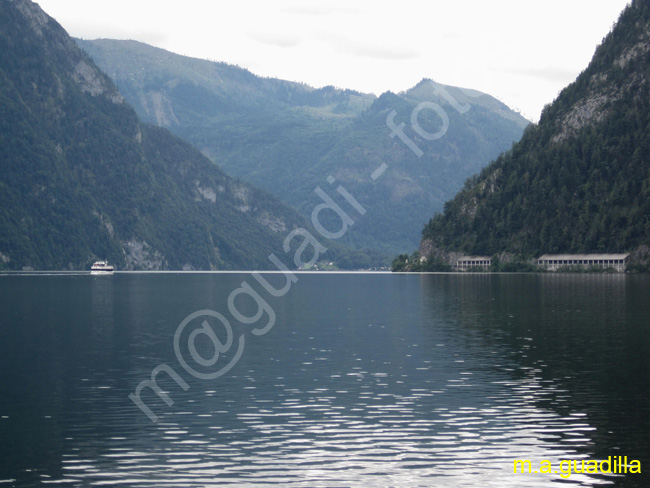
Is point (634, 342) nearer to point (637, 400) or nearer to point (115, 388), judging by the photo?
point (637, 400)

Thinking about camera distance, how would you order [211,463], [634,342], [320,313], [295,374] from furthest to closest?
[320,313]
[634,342]
[295,374]
[211,463]

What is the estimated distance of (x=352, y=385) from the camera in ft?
193

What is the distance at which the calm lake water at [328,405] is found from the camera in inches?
1502

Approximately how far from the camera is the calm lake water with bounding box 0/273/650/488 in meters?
38.2

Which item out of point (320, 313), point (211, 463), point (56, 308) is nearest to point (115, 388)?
point (211, 463)

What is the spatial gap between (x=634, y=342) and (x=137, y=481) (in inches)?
2197

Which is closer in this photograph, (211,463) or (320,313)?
(211,463)

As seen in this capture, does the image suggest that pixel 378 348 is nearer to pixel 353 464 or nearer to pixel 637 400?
pixel 637 400

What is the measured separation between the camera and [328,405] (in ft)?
170

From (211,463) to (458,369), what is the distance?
30.1 meters

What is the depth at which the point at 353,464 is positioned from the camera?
38594mm

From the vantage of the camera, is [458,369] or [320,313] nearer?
[458,369]

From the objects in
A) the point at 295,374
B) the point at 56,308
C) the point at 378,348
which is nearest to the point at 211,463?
the point at 295,374

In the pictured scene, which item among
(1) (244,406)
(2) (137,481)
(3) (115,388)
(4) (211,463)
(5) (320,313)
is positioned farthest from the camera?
(5) (320,313)
